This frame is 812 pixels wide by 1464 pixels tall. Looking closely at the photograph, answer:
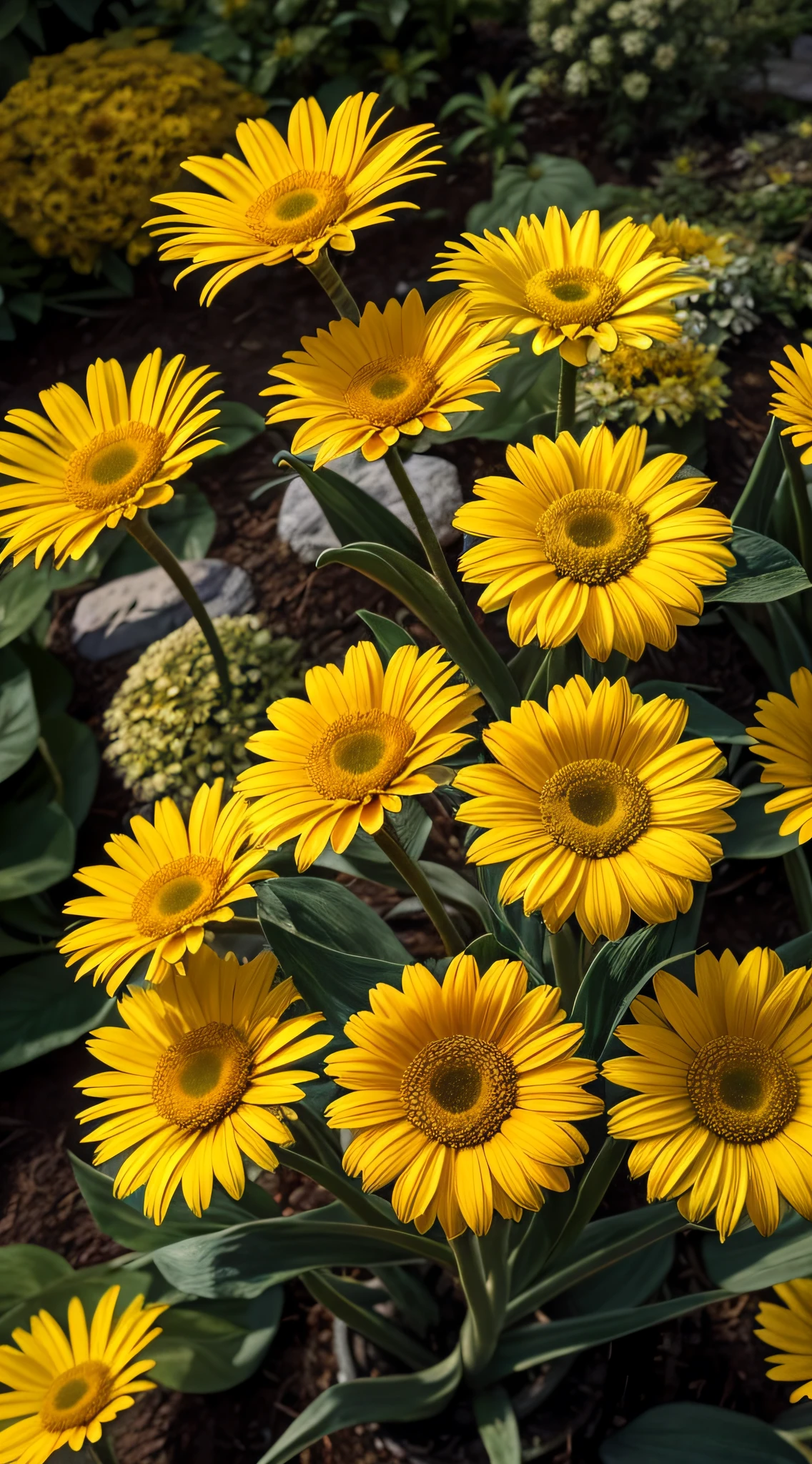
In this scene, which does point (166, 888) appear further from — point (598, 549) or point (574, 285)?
point (574, 285)

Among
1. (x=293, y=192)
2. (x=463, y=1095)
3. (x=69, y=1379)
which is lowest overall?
(x=69, y=1379)

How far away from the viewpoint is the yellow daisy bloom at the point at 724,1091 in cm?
99

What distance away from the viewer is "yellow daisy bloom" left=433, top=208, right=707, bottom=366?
Answer: 128 centimetres

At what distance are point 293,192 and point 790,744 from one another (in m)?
0.94

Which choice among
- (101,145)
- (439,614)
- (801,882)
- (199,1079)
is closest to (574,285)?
(439,614)

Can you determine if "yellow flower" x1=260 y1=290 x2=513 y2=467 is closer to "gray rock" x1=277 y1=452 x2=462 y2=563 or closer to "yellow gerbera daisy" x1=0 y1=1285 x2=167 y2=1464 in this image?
"yellow gerbera daisy" x1=0 y1=1285 x2=167 y2=1464

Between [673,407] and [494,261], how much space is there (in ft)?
4.34

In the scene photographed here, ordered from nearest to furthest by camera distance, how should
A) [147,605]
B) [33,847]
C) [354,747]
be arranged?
1. [354,747]
2. [33,847]
3. [147,605]

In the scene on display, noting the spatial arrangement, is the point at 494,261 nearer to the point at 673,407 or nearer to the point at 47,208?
the point at 673,407

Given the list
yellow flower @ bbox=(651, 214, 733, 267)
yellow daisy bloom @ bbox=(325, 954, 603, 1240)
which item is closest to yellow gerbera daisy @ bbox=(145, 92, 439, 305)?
yellow daisy bloom @ bbox=(325, 954, 603, 1240)

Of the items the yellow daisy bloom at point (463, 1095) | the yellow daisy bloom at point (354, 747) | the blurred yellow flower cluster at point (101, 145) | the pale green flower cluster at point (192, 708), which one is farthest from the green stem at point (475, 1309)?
the blurred yellow flower cluster at point (101, 145)

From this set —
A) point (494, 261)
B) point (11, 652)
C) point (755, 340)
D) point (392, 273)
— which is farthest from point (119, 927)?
point (392, 273)

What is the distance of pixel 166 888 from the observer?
121 cm

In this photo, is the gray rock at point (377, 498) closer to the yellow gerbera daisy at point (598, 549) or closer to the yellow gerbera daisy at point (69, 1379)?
the yellow gerbera daisy at point (598, 549)
